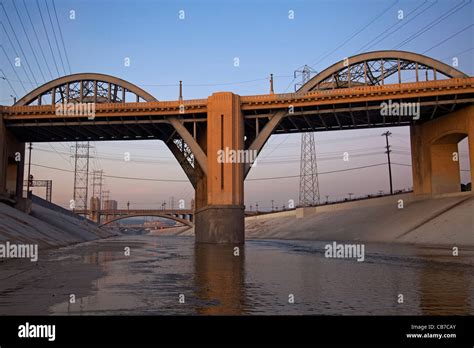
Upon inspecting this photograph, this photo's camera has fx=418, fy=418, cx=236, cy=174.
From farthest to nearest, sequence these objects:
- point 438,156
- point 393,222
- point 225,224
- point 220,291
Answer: point 438,156 < point 393,222 < point 225,224 < point 220,291

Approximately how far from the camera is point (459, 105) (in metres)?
49.2

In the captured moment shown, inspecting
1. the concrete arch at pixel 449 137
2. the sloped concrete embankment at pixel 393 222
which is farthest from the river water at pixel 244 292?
the concrete arch at pixel 449 137

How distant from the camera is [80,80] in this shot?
61.8 m

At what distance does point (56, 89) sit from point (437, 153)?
54.3 meters

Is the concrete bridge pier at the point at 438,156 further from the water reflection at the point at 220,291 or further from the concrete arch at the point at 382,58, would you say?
the water reflection at the point at 220,291

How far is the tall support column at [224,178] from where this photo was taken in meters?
46.1

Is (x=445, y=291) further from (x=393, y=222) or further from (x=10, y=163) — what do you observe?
(x=10, y=163)

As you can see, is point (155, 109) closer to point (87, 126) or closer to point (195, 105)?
point (195, 105)

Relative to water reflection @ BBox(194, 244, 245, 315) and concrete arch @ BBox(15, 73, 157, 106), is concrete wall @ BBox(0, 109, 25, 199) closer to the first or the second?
concrete arch @ BBox(15, 73, 157, 106)

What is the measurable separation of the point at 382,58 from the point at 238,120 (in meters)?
22.1

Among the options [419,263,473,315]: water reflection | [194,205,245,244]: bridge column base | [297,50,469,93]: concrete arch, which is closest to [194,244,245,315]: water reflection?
[419,263,473,315]: water reflection

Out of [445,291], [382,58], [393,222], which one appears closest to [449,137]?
[393,222]
